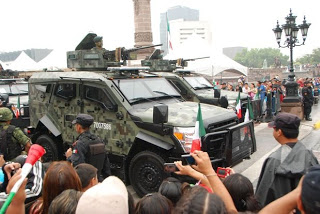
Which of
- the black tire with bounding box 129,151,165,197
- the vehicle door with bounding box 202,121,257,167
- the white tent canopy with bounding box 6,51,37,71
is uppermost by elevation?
the white tent canopy with bounding box 6,51,37,71

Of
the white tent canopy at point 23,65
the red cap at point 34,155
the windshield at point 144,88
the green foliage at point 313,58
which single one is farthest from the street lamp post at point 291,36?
the green foliage at point 313,58

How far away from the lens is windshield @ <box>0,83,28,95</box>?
12.1 m

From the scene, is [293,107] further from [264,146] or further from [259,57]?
[259,57]

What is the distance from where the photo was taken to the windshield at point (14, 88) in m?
12.1

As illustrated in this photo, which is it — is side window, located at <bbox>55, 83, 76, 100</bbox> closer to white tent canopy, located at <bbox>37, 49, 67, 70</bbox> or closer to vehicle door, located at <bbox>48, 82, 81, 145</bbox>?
vehicle door, located at <bbox>48, 82, 81, 145</bbox>

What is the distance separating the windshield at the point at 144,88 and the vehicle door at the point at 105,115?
0.35 m

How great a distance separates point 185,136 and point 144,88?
1827 mm

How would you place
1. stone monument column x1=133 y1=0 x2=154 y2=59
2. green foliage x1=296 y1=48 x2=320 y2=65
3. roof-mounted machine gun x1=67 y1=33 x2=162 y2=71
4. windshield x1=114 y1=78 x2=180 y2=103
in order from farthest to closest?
green foliage x1=296 y1=48 x2=320 y2=65, stone monument column x1=133 y1=0 x2=154 y2=59, roof-mounted machine gun x1=67 y1=33 x2=162 y2=71, windshield x1=114 y1=78 x2=180 y2=103

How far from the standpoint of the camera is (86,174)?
126 inches

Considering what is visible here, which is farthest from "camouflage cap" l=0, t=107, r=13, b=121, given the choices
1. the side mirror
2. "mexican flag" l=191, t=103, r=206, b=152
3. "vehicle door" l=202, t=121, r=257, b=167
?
"vehicle door" l=202, t=121, r=257, b=167

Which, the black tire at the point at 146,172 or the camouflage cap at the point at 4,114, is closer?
the camouflage cap at the point at 4,114

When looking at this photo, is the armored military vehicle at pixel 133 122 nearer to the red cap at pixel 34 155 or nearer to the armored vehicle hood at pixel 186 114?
the armored vehicle hood at pixel 186 114

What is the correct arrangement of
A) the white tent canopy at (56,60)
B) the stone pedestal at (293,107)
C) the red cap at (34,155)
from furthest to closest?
the white tent canopy at (56,60), the stone pedestal at (293,107), the red cap at (34,155)

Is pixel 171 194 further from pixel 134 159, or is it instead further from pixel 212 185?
pixel 134 159
